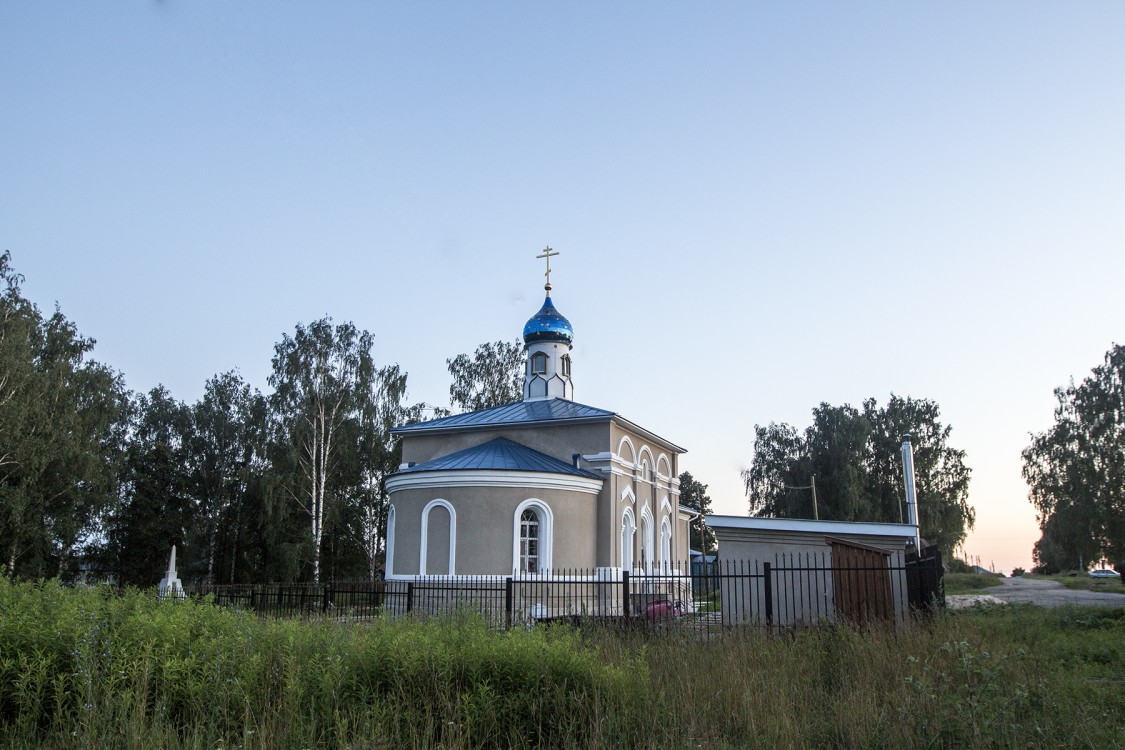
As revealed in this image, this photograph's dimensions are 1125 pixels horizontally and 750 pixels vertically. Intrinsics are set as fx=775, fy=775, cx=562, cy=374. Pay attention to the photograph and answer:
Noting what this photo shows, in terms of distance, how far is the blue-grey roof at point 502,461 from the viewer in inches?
765

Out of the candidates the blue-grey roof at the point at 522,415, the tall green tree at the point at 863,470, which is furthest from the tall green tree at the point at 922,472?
the blue-grey roof at the point at 522,415

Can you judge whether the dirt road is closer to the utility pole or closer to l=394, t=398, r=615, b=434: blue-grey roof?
the utility pole

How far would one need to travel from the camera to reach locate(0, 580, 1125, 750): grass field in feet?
17.7

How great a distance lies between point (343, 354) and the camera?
31453 millimetres

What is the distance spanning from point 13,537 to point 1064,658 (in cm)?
2698

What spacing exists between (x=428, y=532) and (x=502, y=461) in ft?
8.57

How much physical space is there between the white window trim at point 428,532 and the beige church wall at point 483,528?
0.24 ft

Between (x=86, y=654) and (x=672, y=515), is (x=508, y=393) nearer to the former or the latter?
(x=672, y=515)

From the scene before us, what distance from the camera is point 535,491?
63.2 ft

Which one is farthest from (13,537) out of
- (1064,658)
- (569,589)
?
(1064,658)

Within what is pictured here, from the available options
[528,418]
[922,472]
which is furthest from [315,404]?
[922,472]

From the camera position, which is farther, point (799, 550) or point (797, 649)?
point (799, 550)

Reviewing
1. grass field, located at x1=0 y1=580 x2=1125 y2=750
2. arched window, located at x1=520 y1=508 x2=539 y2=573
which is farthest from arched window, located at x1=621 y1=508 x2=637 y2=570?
grass field, located at x1=0 y1=580 x2=1125 y2=750

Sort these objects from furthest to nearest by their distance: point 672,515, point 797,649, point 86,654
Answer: point 672,515
point 797,649
point 86,654
